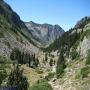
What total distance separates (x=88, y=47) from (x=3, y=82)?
83.8ft

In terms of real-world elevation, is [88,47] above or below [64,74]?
above

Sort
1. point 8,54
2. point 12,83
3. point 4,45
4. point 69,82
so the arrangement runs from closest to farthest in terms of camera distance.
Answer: point 12,83
point 69,82
point 8,54
point 4,45

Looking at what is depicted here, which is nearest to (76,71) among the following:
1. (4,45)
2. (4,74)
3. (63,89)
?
(63,89)

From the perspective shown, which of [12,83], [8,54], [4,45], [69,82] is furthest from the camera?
[4,45]

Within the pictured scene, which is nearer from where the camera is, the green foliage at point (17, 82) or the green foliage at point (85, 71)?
the green foliage at point (17, 82)

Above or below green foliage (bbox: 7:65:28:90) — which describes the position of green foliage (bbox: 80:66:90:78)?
above

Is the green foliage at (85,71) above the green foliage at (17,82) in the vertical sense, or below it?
above

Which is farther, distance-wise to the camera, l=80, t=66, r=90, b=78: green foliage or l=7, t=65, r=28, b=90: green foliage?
l=80, t=66, r=90, b=78: green foliage

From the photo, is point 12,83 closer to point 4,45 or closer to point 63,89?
point 63,89

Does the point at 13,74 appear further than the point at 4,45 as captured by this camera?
No

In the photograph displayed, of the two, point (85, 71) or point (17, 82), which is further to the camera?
point (85, 71)

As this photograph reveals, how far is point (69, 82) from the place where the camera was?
60.0 meters

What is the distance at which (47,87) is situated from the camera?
56.3 m

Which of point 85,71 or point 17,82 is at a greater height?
point 85,71
